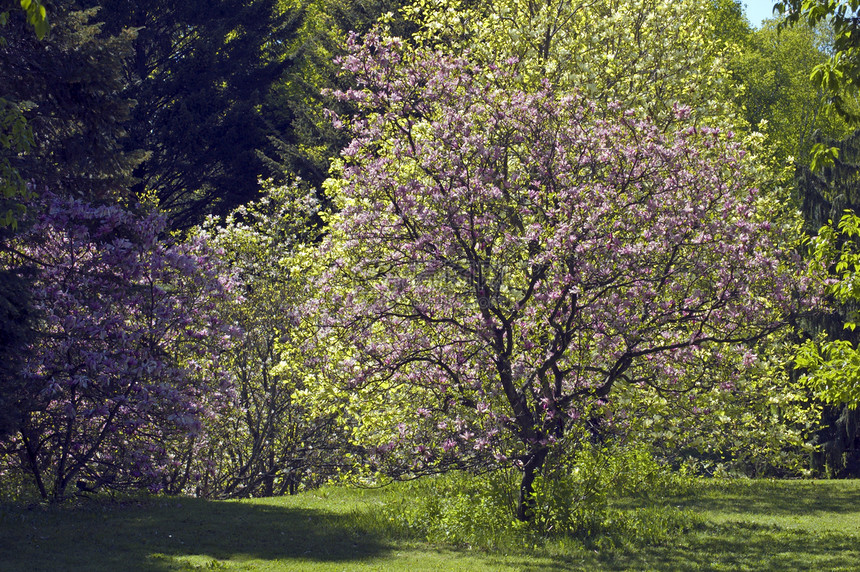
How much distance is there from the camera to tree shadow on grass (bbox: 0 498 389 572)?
35.7ft

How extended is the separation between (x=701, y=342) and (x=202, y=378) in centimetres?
1003

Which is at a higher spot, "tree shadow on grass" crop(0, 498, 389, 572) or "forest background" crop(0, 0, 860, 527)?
"forest background" crop(0, 0, 860, 527)

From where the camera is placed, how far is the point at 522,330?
12.4m

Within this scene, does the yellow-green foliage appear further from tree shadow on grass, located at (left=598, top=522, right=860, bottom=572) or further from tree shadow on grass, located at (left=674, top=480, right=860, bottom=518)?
tree shadow on grass, located at (left=674, top=480, right=860, bottom=518)

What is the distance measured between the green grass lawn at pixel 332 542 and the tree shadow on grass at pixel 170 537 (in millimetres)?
16

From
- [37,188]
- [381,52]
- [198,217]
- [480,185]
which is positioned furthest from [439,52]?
[198,217]

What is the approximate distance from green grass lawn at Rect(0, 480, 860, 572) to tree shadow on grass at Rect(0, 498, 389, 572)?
16 mm

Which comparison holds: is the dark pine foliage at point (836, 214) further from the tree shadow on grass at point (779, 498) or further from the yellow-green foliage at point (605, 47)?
the yellow-green foliage at point (605, 47)

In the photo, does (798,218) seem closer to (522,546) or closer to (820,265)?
(820,265)

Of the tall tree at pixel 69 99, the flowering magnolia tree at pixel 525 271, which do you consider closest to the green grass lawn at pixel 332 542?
the flowering magnolia tree at pixel 525 271

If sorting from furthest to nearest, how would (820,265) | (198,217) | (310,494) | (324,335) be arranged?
(198,217)
(310,494)
(324,335)
(820,265)

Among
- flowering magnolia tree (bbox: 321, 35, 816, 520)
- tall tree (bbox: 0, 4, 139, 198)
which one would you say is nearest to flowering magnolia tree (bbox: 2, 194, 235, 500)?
tall tree (bbox: 0, 4, 139, 198)

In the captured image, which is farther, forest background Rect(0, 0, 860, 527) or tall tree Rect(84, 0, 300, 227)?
tall tree Rect(84, 0, 300, 227)

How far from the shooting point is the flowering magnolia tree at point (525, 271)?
12.1 m
